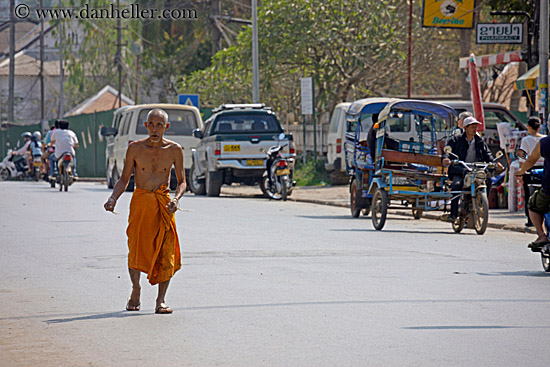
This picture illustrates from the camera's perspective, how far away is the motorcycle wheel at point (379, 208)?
54.5ft

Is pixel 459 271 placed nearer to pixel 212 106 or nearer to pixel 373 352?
pixel 373 352

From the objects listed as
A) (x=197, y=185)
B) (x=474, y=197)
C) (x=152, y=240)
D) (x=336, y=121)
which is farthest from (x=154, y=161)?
(x=336, y=121)

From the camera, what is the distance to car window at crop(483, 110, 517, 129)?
25.4m

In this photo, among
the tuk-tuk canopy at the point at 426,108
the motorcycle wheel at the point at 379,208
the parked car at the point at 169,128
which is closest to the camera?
the motorcycle wheel at the point at 379,208

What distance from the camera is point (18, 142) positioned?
59500 millimetres

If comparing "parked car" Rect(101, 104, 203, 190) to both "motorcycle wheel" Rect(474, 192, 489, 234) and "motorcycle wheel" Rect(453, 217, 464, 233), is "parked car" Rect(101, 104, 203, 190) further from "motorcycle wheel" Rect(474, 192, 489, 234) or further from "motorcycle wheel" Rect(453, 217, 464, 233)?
"motorcycle wheel" Rect(474, 192, 489, 234)

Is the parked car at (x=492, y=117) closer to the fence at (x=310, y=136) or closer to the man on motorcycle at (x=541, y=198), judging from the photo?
the fence at (x=310, y=136)

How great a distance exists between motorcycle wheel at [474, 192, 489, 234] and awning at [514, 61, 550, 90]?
5.83m

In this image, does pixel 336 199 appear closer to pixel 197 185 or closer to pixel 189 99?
pixel 197 185

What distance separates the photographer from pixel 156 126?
28.7 feet

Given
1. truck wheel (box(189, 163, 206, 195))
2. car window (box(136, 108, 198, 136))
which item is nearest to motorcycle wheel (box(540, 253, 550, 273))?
truck wheel (box(189, 163, 206, 195))

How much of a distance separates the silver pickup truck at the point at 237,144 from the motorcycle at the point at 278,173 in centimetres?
50

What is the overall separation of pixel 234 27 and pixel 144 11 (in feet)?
14.8

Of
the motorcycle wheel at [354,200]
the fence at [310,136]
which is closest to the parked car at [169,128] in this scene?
the fence at [310,136]
